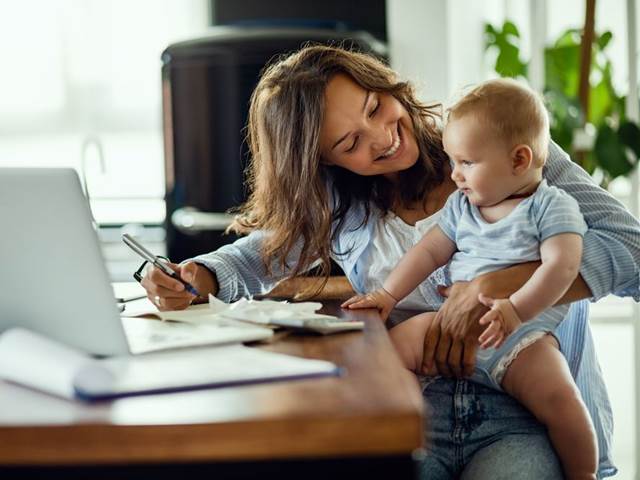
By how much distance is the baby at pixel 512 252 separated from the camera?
1.51 m

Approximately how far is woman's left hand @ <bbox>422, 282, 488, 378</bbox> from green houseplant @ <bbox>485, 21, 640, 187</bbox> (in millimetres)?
1788

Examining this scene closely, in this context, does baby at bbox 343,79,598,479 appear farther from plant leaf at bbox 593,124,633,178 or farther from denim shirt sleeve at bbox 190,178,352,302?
plant leaf at bbox 593,124,633,178

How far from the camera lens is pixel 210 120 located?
12.3ft

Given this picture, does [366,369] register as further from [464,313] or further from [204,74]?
[204,74]

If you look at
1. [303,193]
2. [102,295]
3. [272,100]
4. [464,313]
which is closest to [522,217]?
[464,313]

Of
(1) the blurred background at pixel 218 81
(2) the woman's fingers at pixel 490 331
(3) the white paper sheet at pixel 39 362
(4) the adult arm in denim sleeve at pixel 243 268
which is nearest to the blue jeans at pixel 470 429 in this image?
(2) the woman's fingers at pixel 490 331

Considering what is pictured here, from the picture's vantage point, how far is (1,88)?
4.44m

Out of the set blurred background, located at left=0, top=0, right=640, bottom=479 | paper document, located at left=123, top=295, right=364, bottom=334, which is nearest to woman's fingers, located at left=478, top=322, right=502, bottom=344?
paper document, located at left=123, top=295, right=364, bottom=334

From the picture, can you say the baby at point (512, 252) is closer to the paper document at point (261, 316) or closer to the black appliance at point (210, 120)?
the paper document at point (261, 316)

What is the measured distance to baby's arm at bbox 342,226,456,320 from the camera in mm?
1632

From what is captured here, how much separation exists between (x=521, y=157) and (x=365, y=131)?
338 millimetres

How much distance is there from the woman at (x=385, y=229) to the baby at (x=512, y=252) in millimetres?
48

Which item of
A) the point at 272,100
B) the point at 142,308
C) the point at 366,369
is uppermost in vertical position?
the point at 272,100

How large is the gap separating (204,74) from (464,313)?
243cm
